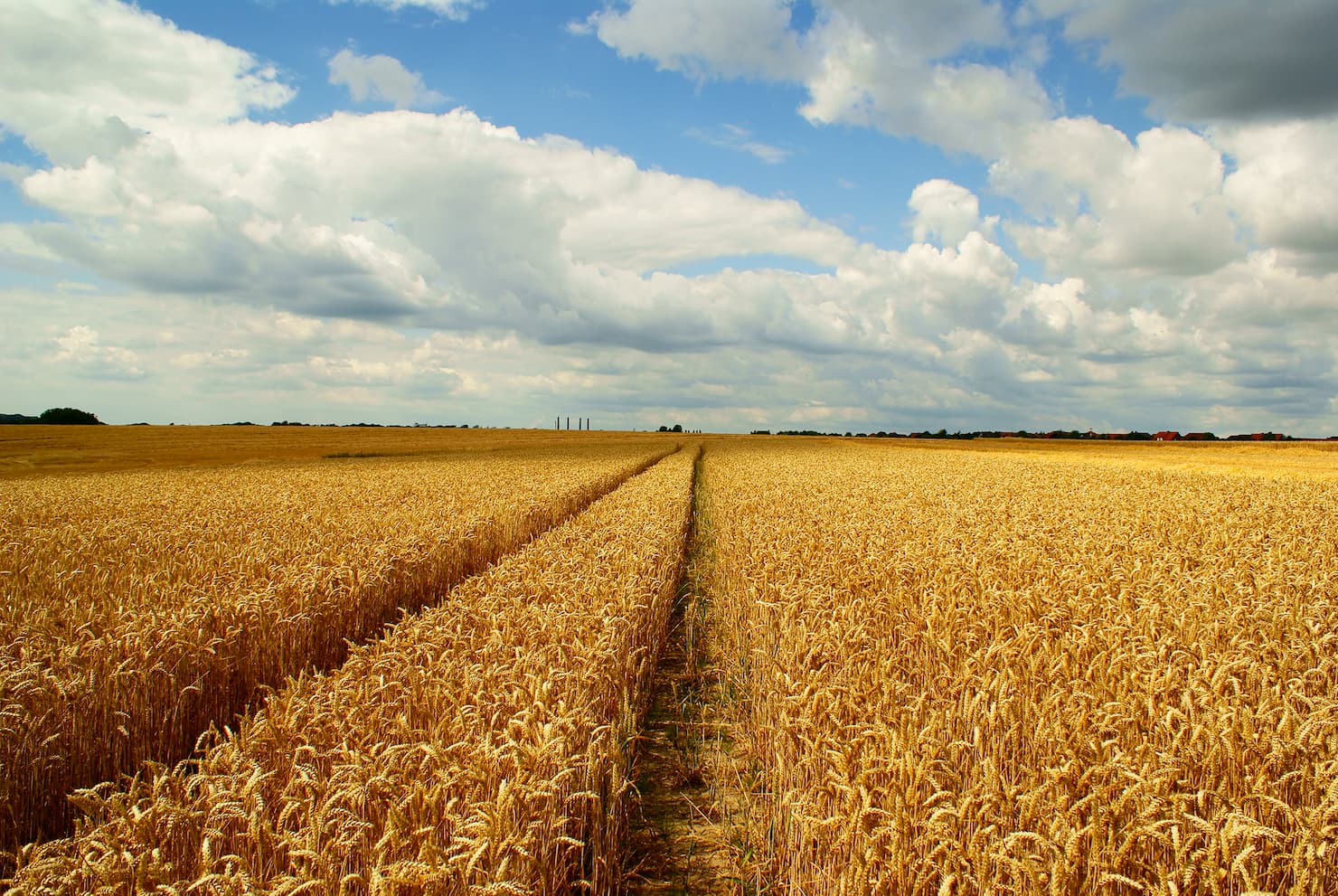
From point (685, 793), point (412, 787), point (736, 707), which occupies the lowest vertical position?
point (685, 793)

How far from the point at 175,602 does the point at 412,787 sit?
4811mm

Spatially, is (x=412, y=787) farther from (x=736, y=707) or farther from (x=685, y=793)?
(x=736, y=707)

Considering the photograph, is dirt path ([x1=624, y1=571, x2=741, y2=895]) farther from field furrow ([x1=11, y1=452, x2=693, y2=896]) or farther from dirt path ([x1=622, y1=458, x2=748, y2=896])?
field furrow ([x1=11, y1=452, x2=693, y2=896])

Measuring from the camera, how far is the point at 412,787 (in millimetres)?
3143

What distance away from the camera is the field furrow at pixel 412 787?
2693mm

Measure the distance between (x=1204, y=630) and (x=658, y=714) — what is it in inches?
186

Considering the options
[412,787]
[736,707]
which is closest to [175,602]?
[412,787]

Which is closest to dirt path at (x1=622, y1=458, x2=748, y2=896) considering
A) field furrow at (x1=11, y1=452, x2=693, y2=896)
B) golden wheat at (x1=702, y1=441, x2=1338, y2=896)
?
golden wheat at (x1=702, y1=441, x2=1338, y2=896)

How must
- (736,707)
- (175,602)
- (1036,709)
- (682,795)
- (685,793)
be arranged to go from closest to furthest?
(1036,709)
(682,795)
(685,793)
(736,707)
(175,602)

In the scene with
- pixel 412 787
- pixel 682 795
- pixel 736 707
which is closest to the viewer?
pixel 412 787

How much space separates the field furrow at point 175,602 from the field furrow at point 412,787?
17.5 inches

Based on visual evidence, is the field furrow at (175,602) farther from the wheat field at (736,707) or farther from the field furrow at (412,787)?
the field furrow at (412,787)

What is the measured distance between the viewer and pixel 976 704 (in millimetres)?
4156

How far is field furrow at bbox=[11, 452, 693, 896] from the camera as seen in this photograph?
2693mm
